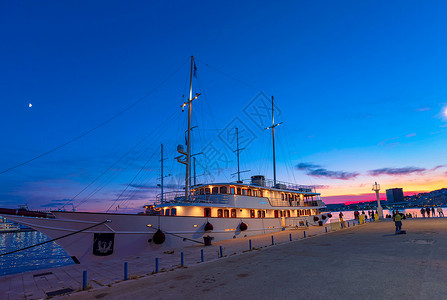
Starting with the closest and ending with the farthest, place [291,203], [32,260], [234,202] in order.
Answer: [234,202] → [32,260] → [291,203]

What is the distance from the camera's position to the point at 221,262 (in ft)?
41.2

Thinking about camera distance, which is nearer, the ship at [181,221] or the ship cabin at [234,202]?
the ship at [181,221]

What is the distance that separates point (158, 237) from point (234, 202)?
9.49 m

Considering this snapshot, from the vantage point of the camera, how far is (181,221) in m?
19.2

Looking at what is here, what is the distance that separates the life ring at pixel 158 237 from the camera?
674 inches

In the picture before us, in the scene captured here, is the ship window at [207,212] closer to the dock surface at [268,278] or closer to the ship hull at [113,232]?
the ship hull at [113,232]

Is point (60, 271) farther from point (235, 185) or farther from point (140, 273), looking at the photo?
point (235, 185)

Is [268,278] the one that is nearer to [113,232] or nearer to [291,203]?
[113,232]

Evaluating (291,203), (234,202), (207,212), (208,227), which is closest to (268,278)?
(208,227)

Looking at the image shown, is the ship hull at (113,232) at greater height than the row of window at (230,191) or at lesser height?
lesser

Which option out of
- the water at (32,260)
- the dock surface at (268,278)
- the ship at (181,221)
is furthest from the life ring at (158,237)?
the water at (32,260)

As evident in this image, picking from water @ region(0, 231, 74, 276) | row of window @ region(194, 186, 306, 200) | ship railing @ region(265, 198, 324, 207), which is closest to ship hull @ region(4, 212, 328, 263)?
row of window @ region(194, 186, 306, 200)

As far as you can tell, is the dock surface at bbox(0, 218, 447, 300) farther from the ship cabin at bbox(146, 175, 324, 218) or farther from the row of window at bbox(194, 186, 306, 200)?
the row of window at bbox(194, 186, 306, 200)

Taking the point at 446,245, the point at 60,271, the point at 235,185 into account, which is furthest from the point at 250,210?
the point at 60,271
